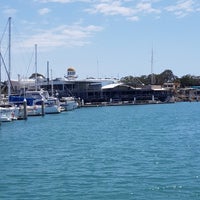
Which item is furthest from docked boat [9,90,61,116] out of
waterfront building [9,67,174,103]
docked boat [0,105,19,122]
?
waterfront building [9,67,174,103]

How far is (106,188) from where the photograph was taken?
67.7 ft

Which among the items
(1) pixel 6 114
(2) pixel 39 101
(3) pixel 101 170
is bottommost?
(3) pixel 101 170

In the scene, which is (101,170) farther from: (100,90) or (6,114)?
(100,90)

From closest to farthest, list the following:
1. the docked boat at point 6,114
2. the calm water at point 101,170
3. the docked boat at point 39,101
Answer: the calm water at point 101,170, the docked boat at point 6,114, the docked boat at point 39,101

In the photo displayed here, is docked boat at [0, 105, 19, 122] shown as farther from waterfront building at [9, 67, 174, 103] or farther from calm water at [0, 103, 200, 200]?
waterfront building at [9, 67, 174, 103]

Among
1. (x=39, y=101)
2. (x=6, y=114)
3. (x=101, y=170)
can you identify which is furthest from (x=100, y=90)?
(x=101, y=170)

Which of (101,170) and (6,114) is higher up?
(6,114)

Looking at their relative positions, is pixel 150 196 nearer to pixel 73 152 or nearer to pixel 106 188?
pixel 106 188

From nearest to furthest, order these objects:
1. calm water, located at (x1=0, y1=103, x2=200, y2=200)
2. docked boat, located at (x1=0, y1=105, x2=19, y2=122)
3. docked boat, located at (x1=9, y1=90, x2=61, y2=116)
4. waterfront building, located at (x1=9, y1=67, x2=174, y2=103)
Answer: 1. calm water, located at (x1=0, y1=103, x2=200, y2=200)
2. docked boat, located at (x1=0, y1=105, x2=19, y2=122)
3. docked boat, located at (x1=9, y1=90, x2=61, y2=116)
4. waterfront building, located at (x1=9, y1=67, x2=174, y2=103)

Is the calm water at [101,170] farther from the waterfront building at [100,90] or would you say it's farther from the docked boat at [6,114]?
the waterfront building at [100,90]

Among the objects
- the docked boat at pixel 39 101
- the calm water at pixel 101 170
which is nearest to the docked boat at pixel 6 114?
the docked boat at pixel 39 101

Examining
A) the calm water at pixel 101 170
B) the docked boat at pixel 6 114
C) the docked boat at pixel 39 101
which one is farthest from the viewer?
the docked boat at pixel 39 101

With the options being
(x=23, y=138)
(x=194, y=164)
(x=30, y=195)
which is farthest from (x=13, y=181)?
(x=23, y=138)

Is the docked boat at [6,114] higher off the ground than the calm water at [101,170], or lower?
higher
